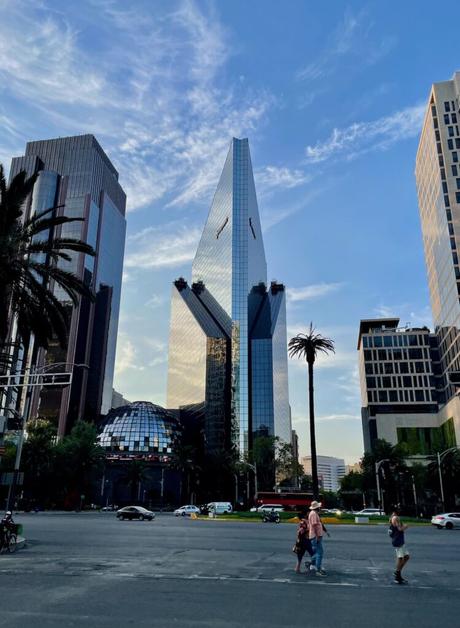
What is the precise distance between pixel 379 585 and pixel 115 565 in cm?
786

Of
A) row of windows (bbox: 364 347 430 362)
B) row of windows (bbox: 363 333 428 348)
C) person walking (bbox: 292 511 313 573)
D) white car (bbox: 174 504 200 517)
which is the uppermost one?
row of windows (bbox: 363 333 428 348)

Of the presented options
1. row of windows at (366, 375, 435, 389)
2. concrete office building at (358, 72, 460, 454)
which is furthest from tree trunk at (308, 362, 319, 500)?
row of windows at (366, 375, 435, 389)

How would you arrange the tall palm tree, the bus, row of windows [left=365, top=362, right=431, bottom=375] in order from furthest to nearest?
row of windows [left=365, top=362, right=431, bottom=375]
the bus
the tall palm tree

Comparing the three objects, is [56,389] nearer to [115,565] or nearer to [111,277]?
[111,277]

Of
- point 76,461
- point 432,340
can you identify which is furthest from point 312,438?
point 432,340

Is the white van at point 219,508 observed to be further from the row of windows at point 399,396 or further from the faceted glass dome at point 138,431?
the row of windows at point 399,396

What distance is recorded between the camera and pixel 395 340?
14225cm

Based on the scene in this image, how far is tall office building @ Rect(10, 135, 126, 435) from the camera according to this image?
477 ft

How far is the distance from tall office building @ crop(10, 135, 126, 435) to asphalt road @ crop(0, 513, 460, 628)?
132396mm

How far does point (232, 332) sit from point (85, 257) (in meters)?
52.8

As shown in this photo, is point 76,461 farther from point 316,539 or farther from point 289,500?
point 316,539

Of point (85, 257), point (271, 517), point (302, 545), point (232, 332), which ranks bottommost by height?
point (271, 517)

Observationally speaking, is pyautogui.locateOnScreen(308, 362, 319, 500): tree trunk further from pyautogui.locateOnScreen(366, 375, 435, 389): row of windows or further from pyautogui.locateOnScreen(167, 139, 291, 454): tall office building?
pyautogui.locateOnScreen(167, 139, 291, 454): tall office building

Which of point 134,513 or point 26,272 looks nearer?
point 26,272
